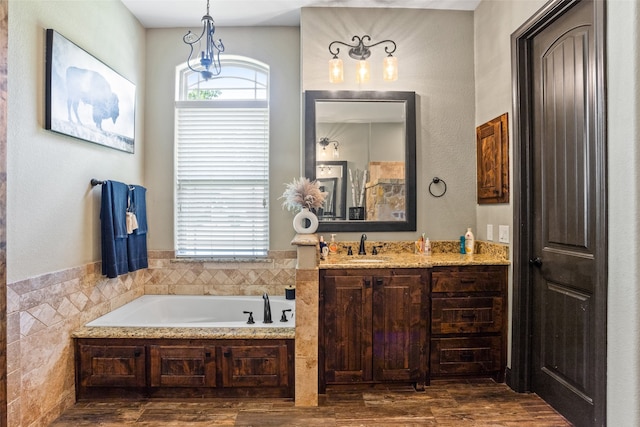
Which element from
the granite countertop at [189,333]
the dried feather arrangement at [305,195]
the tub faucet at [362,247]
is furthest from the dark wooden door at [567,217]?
the granite countertop at [189,333]

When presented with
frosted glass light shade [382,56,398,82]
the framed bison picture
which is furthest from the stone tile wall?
frosted glass light shade [382,56,398,82]

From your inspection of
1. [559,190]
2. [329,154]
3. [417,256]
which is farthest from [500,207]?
[329,154]

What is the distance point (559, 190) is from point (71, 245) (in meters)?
3.13

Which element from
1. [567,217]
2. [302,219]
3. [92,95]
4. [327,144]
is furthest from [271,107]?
[567,217]

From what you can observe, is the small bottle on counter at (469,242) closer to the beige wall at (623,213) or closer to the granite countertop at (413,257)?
the granite countertop at (413,257)

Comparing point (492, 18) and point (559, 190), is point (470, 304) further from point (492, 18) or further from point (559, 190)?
point (492, 18)

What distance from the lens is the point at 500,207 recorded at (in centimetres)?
273

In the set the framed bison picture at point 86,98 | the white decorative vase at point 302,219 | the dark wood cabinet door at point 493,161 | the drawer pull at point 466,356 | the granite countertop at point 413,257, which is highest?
the framed bison picture at point 86,98

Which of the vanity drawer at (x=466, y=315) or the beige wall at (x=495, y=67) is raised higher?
the beige wall at (x=495, y=67)

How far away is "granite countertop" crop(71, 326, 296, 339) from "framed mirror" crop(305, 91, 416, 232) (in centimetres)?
100

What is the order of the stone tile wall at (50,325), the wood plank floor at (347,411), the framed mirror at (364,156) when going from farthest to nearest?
the framed mirror at (364,156)
the wood plank floor at (347,411)
the stone tile wall at (50,325)

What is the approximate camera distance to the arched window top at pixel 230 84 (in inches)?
136

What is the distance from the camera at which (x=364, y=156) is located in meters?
3.05

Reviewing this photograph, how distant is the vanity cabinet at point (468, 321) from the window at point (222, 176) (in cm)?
164
